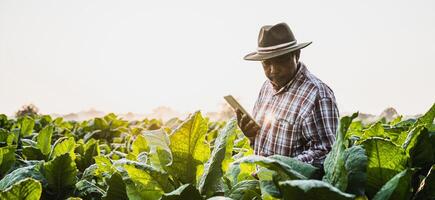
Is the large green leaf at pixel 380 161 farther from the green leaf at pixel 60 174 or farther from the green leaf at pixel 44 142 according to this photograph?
the green leaf at pixel 44 142

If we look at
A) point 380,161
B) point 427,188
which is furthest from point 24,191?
point 427,188

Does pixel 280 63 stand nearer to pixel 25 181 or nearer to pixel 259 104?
pixel 259 104

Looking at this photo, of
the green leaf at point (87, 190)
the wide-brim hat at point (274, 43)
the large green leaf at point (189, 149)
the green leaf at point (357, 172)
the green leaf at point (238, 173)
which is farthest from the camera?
the wide-brim hat at point (274, 43)

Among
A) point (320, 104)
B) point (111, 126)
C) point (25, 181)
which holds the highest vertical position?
point (25, 181)

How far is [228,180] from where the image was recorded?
6.63 feet

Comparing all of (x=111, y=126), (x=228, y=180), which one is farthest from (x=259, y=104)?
(x=111, y=126)

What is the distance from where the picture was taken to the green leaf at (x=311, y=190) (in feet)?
3.81

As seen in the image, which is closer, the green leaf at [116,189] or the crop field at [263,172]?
the crop field at [263,172]

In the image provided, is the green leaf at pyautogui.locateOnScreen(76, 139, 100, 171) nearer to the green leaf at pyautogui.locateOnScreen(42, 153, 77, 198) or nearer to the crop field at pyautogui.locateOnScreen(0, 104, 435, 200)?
the green leaf at pyautogui.locateOnScreen(42, 153, 77, 198)

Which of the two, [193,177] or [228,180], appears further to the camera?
[228,180]

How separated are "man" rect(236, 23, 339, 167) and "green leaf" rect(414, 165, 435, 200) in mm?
1760

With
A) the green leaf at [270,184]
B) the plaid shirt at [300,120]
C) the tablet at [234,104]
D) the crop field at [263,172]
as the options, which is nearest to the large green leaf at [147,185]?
the crop field at [263,172]

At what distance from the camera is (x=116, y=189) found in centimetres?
179

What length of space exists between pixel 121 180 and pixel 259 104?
2.90 meters
